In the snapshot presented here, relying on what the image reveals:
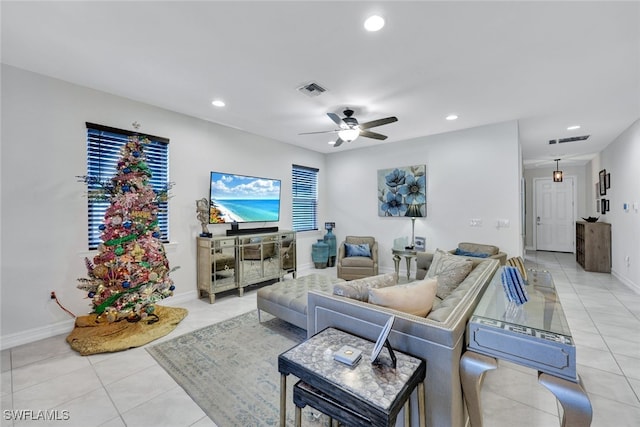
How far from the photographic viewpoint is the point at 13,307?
2662 millimetres

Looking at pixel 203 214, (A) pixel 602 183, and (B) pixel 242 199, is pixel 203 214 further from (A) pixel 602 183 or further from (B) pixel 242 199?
(A) pixel 602 183

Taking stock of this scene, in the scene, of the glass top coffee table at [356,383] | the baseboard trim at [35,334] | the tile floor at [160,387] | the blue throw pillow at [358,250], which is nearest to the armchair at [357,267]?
the blue throw pillow at [358,250]

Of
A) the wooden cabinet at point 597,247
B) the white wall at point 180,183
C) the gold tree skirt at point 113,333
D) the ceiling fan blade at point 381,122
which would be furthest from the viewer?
the wooden cabinet at point 597,247

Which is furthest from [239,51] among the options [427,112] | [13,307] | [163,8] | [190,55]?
[13,307]

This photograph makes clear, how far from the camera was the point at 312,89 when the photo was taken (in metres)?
3.03

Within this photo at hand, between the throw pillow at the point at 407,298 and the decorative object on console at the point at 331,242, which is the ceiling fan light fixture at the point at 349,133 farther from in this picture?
the decorative object on console at the point at 331,242

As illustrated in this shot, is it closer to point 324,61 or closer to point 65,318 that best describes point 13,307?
point 65,318

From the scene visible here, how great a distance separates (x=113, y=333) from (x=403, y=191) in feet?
16.2

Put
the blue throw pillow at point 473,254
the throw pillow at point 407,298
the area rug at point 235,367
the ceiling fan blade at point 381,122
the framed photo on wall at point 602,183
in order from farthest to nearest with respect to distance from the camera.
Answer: the framed photo on wall at point 602,183, the blue throw pillow at point 473,254, the ceiling fan blade at point 381,122, the area rug at point 235,367, the throw pillow at point 407,298

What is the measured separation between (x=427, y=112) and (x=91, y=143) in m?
4.34

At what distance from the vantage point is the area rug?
1.80 m

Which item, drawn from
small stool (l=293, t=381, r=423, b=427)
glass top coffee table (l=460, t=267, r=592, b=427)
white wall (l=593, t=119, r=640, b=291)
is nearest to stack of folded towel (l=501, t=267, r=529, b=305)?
glass top coffee table (l=460, t=267, r=592, b=427)

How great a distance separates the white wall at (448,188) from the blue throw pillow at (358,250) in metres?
0.70

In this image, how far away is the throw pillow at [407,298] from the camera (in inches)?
65.7
